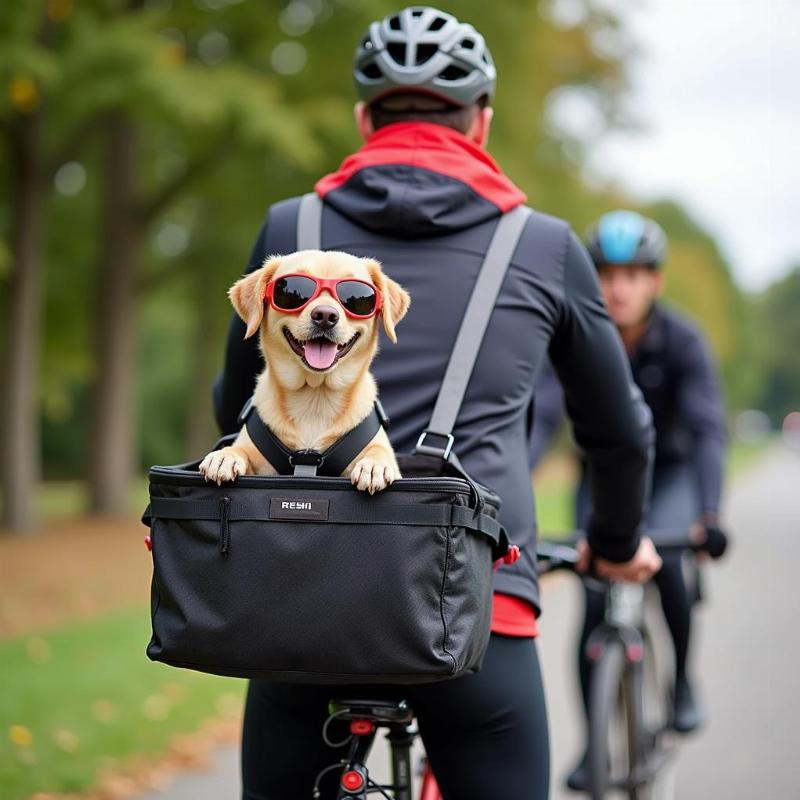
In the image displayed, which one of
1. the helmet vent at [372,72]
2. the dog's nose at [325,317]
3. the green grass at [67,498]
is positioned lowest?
the green grass at [67,498]

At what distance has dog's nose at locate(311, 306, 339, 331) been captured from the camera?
2.31m

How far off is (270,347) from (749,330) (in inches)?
3257

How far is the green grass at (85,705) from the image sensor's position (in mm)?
5719


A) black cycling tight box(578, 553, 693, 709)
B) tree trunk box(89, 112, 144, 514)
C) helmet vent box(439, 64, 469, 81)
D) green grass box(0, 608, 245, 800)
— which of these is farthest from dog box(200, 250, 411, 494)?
tree trunk box(89, 112, 144, 514)

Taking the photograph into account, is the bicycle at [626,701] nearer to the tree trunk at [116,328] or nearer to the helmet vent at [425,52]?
the helmet vent at [425,52]

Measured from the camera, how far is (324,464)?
239cm

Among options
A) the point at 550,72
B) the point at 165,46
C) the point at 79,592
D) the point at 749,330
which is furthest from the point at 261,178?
the point at 749,330

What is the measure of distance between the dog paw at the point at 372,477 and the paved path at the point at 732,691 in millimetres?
3684

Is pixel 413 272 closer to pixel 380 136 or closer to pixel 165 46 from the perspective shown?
pixel 380 136

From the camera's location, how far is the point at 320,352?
2.35m

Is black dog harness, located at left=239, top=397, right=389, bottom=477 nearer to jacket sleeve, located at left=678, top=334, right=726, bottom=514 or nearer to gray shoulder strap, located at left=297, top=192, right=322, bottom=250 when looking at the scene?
gray shoulder strap, located at left=297, top=192, right=322, bottom=250

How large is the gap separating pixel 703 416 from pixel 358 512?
3396 millimetres

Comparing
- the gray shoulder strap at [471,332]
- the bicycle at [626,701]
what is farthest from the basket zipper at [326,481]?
the bicycle at [626,701]

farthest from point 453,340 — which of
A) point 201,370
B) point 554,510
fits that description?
point 201,370
